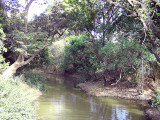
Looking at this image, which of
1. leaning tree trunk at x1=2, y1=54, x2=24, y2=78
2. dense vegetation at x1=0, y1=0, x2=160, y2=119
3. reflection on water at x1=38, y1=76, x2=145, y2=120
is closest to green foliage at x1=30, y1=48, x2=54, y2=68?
dense vegetation at x1=0, y1=0, x2=160, y2=119

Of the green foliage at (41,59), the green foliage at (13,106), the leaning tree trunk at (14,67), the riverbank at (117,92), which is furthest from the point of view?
the green foliage at (41,59)

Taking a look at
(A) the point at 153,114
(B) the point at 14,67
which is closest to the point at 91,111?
(A) the point at 153,114

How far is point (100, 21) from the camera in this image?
16281 mm

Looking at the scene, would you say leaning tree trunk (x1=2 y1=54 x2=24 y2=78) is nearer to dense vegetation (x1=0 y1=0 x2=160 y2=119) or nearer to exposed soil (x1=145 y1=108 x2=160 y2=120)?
dense vegetation (x1=0 y1=0 x2=160 y2=119)

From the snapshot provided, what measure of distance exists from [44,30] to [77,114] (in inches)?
328

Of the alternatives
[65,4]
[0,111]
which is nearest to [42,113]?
[0,111]

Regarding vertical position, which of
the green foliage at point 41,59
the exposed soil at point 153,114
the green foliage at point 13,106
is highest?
the green foliage at point 41,59

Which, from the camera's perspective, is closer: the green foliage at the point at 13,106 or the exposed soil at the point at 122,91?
the green foliage at the point at 13,106

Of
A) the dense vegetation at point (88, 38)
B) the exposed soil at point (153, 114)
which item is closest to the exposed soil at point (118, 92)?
the dense vegetation at point (88, 38)

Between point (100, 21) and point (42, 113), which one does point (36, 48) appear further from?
point (100, 21)

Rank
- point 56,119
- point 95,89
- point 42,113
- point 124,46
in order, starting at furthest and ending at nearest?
point 95,89 < point 124,46 < point 42,113 < point 56,119

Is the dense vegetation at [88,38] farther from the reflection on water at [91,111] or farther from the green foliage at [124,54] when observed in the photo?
the reflection on water at [91,111]

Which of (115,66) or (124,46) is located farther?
(115,66)

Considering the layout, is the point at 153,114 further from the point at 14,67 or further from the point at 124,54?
the point at 14,67
